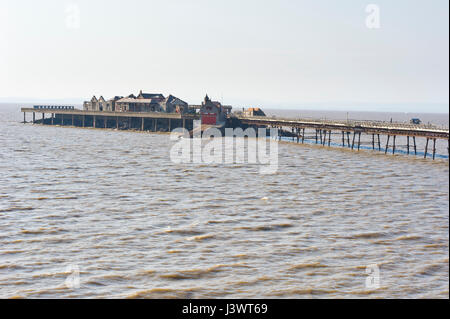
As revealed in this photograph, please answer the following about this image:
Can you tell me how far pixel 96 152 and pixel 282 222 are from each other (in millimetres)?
46563

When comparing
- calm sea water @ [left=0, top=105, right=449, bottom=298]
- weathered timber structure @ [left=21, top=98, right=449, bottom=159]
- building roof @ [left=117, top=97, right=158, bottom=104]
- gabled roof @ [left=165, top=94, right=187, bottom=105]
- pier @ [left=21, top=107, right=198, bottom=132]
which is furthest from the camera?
building roof @ [left=117, top=97, right=158, bottom=104]

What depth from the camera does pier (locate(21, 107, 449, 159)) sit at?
75375 mm

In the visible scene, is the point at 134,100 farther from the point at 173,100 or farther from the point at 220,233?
the point at 220,233

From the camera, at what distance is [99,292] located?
64.9ft

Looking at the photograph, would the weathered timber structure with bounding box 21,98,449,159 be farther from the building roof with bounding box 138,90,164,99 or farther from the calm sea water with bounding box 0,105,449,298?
the calm sea water with bounding box 0,105,449,298

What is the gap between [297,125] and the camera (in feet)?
310

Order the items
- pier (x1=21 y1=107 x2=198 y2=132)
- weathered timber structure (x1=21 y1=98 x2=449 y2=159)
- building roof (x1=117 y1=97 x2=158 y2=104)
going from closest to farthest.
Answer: weathered timber structure (x1=21 y1=98 x2=449 y2=159) → pier (x1=21 y1=107 x2=198 y2=132) → building roof (x1=117 y1=97 x2=158 y2=104)

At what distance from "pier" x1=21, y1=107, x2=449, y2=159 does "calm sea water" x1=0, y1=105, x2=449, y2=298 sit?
23842 mm

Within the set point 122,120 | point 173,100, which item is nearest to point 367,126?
point 173,100

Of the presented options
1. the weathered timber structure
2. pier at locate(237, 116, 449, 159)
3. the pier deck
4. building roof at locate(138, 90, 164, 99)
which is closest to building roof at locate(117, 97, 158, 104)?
the weathered timber structure

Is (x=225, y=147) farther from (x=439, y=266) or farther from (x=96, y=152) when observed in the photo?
(x=439, y=266)
